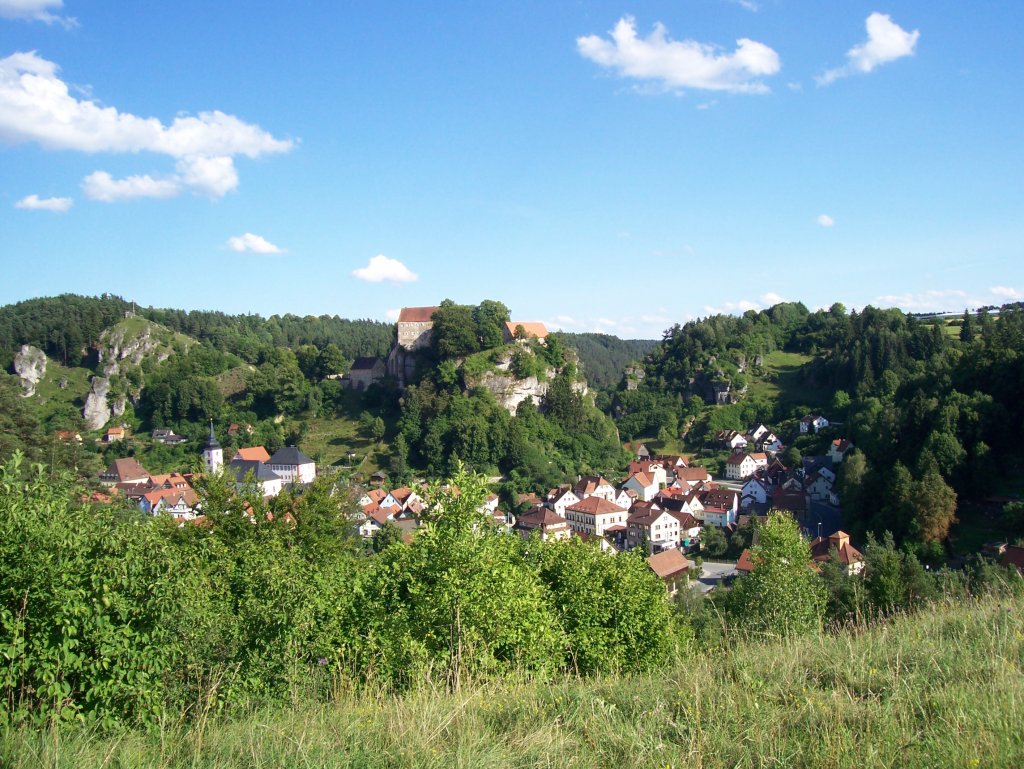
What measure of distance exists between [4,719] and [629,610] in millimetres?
9302

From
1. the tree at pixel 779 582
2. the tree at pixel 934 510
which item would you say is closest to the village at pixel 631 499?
the tree at pixel 934 510

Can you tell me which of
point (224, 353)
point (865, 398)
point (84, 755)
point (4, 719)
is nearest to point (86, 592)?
point (4, 719)

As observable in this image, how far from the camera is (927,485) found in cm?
2920

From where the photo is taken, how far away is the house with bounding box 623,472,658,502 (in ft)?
163

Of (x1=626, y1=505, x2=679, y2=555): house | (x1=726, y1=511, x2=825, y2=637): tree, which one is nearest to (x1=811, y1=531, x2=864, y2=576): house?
(x1=726, y1=511, x2=825, y2=637): tree

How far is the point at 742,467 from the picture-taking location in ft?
184

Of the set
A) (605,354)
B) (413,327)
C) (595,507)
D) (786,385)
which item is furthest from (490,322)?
(605,354)

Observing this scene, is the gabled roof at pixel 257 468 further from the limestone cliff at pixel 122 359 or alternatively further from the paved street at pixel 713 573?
the paved street at pixel 713 573

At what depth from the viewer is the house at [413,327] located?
6200cm

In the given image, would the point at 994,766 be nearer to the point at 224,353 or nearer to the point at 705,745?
the point at 705,745

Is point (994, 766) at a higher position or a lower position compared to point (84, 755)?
higher

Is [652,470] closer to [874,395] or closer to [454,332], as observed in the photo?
[454,332]

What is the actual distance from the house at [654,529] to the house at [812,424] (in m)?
28.5

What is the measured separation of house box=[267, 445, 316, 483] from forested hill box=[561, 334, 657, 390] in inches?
2744
